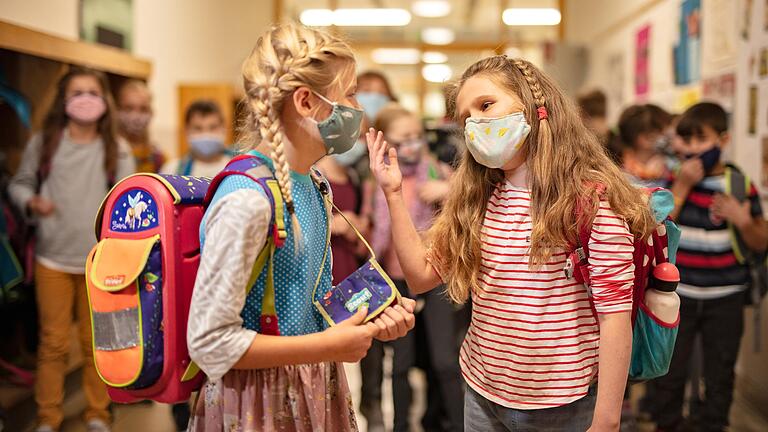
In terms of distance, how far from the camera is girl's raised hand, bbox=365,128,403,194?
67.8 inches

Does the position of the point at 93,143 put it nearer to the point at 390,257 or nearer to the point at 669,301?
the point at 390,257

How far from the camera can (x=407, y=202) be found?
342 centimetres

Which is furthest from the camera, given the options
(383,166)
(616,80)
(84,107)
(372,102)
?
(616,80)

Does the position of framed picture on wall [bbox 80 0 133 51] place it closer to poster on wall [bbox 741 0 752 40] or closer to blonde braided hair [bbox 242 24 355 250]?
blonde braided hair [bbox 242 24 355 250]

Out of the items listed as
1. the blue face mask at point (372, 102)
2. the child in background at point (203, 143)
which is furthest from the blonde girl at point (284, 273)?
the blue face mask at point (372, 102)

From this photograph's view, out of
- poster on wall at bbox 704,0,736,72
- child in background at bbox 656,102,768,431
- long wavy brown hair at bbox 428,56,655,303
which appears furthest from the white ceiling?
long wavy brown hair at bbox 428,56,655,303

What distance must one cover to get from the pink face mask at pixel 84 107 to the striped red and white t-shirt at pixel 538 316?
2.60 m

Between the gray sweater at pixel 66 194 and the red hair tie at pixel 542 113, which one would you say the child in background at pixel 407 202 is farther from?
the red hair tie at pixel 542 113

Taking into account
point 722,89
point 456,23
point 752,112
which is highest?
point 456,23

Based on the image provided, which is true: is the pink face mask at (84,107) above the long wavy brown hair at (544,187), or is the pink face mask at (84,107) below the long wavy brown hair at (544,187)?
above

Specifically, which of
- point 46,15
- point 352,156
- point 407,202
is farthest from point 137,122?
point 407,202

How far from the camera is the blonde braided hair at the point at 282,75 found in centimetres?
139

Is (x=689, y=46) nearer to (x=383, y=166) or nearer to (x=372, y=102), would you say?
(x=372, y=102)

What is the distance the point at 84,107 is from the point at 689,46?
13.5ft
